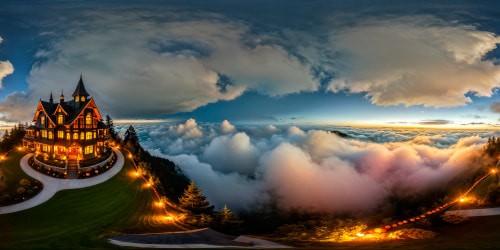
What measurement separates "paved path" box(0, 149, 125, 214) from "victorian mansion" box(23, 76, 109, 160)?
3415 mm

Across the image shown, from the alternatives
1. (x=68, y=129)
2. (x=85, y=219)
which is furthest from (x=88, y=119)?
(x=85, y=219)

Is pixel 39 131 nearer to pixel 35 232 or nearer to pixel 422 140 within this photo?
pixel 35 232

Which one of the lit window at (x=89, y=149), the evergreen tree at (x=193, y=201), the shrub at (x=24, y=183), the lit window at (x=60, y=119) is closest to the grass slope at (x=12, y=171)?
the shrub at (x=24, y=183)

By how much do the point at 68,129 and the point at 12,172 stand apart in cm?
851

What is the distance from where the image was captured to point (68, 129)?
40.2 metres

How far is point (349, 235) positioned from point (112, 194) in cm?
2709

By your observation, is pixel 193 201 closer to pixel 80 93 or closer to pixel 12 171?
pixel 12 171

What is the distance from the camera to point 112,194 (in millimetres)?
32281

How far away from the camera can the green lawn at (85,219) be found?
66.1ft

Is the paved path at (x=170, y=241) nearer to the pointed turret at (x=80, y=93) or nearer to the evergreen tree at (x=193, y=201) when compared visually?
the evergreen tree at (x=193, y=201)

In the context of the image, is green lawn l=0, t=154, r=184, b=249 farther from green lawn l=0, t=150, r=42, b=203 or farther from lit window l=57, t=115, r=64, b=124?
lit window l=57, t=115, r=64, b=124

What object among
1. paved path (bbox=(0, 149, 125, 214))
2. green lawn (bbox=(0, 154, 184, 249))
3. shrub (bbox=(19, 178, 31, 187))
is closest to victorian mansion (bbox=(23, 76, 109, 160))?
paved path (bbox=(0, 149, 125, 214))

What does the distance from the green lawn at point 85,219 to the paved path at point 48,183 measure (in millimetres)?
953

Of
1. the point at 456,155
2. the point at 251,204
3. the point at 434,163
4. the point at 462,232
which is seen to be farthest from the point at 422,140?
the point at 462,232
